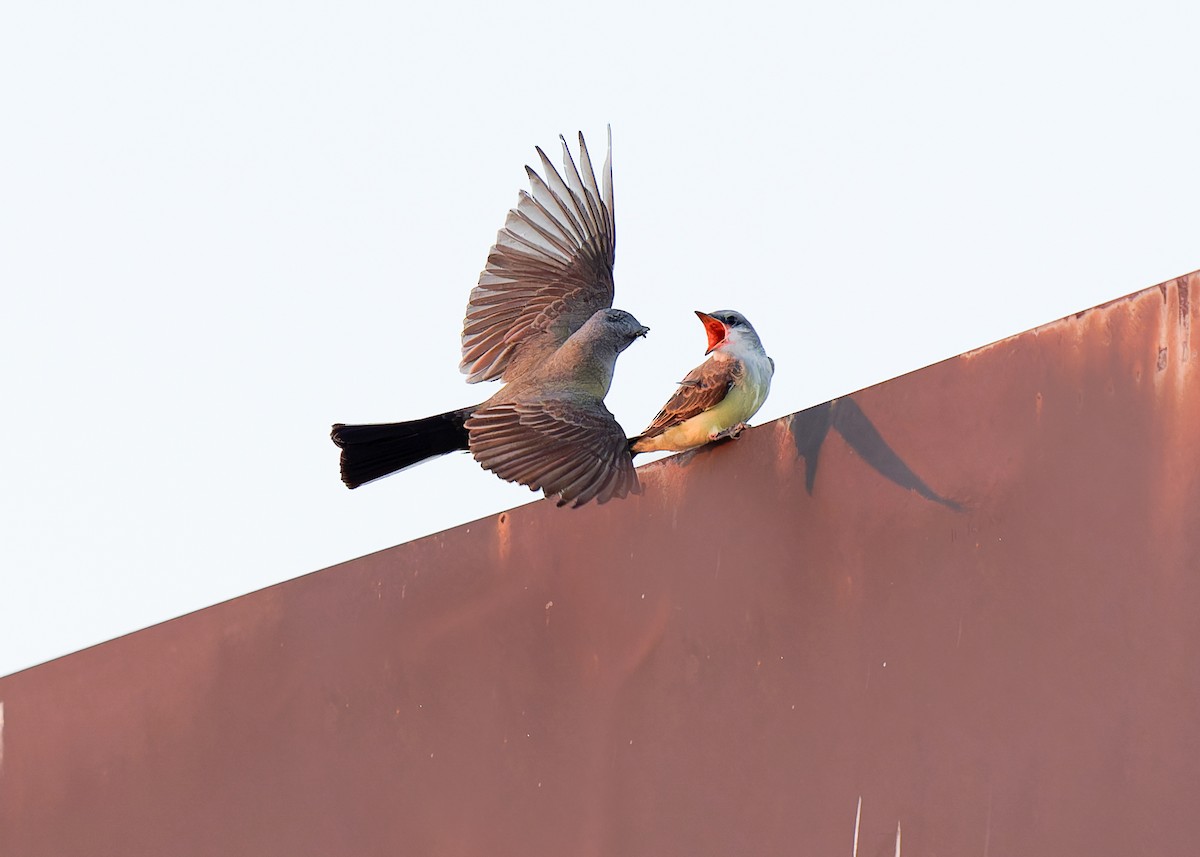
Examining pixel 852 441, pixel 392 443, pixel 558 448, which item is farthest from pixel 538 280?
pixel 852 441

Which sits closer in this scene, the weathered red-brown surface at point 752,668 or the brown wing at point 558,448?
the weathered red-brown surface at point 752,668

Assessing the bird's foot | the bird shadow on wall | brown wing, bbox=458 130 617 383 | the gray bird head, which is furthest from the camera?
brown wing, bbox=458 130 617 383

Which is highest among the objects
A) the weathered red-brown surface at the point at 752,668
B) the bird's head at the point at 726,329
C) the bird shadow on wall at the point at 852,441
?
the bird's head at the point at 726,329

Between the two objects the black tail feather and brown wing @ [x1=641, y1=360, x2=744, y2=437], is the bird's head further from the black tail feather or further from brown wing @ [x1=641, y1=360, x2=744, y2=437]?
the black tail feather

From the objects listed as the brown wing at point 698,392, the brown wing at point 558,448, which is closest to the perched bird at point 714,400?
the brown wing at point 698,392

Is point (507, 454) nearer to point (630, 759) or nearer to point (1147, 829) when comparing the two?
point (630, 759)

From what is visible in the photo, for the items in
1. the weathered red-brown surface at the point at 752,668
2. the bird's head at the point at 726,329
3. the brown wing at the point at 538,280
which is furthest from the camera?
the brown wing at the point at 538,280

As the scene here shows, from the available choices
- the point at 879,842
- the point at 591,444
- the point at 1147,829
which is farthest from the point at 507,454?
the point at 1147,829

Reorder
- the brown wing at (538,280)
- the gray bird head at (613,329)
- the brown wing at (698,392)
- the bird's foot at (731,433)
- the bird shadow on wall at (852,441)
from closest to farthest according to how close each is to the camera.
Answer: the bird shadow on wall at (852,441)
the bird's foot at (731,433)
the brown wing at (698,392)
the gray bird head at (613,329)
the brown wing at (538,280)

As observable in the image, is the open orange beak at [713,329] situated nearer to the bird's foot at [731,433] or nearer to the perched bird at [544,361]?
the perched bird at [544,361]

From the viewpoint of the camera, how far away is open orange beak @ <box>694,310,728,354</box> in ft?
17.3

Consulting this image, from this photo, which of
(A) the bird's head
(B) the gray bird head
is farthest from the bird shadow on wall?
(B) the gray bird head

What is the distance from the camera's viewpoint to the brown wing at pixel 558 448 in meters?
4.39

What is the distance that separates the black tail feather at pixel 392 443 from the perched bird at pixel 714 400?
32.8 inches
